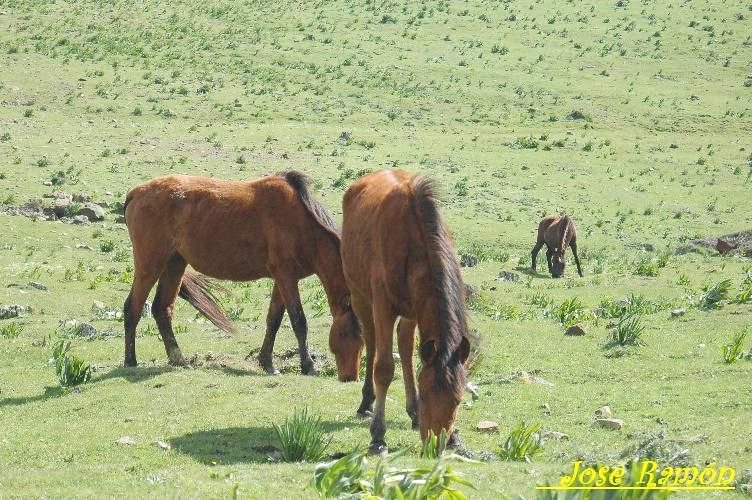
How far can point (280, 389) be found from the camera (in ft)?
41.1

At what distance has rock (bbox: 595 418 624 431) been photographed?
11.0 metres

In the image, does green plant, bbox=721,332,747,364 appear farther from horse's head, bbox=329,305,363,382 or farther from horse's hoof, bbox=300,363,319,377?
horse's hoof, bbox=300,363,319,377

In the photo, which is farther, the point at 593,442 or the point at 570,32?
the point at 570,32

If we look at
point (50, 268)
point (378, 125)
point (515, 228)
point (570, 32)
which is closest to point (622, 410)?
point (50, 268)

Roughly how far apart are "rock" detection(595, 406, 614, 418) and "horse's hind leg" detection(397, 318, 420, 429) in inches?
73.7

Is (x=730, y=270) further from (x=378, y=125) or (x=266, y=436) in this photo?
(x=378, y=125)

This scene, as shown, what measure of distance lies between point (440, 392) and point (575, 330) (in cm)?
776

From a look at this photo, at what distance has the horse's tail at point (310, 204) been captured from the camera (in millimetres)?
14258

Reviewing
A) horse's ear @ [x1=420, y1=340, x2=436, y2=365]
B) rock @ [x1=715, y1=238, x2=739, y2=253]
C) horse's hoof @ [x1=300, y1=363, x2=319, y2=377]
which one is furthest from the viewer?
rock @ [x1=715, y1=238, x2=739, y2=253]

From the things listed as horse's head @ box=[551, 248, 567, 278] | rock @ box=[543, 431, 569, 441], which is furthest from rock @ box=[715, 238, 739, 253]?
rock @ box=[543, 431, 569, 441]

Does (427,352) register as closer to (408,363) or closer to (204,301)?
(408,363)

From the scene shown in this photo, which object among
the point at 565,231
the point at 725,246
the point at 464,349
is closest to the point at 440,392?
the point at 464,349

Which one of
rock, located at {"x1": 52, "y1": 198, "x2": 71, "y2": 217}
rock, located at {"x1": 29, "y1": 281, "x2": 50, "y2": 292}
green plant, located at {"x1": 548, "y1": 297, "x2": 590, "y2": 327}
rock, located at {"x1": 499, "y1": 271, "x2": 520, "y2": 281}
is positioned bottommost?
rock, located at {"x1": 52, "y1": 198, "x2": 71, "y2": 217}

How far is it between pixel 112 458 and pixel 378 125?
3060 cm
